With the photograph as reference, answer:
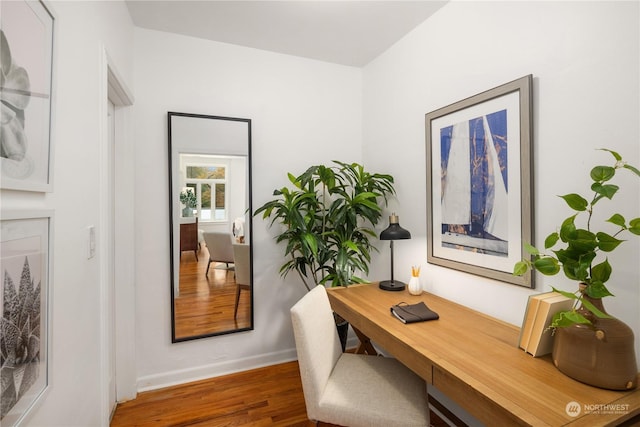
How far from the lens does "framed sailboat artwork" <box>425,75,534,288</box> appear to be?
151cm

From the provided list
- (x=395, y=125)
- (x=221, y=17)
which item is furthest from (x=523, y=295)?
(x=221, y=17)

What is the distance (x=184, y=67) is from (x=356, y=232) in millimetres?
1815

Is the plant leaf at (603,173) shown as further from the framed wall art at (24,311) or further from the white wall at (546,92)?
the framed wall art at (24,311)

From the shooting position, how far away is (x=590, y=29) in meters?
1.27

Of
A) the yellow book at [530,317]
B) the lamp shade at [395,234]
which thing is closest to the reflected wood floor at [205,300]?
the lamp shade at [395,234]

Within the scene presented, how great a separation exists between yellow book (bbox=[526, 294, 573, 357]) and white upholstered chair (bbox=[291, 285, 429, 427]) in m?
0.52

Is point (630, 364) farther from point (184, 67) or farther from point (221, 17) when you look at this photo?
point (184, 67)

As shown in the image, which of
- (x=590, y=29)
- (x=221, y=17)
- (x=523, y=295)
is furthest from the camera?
(x=221, y=17)

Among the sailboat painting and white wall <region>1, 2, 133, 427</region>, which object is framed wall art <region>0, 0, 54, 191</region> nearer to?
white wall <region>1, 2, 133, 427</region>

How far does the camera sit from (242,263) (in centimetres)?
253

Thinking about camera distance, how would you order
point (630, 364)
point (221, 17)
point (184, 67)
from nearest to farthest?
point (630, 364) → point (221, 17) → point (184, 67)

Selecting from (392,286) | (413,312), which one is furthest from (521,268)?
(392,286)

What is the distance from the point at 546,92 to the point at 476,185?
0.53 meters

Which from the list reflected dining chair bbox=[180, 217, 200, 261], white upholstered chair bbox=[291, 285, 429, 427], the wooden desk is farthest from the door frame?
the wooden desk
